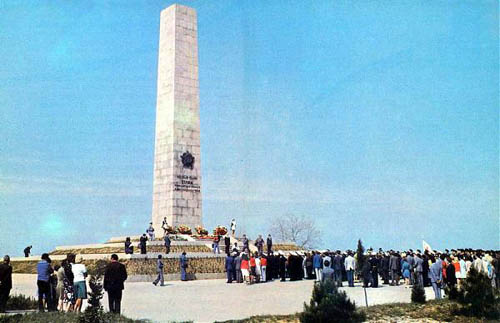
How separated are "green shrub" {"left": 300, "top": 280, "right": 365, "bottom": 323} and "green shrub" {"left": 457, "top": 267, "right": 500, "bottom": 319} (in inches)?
178

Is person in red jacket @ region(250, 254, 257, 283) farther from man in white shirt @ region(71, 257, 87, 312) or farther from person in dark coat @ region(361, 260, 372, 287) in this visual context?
man in white shirt @ region(71, 257, 87, 312)

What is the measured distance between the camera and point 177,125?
3903cm

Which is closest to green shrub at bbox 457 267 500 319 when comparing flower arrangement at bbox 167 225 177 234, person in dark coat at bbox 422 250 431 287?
person in dark coat at bbox 422 250 431 287

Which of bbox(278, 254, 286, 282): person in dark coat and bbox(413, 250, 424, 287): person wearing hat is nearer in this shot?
bbox(413, 250, 424, 287): person wearing hat

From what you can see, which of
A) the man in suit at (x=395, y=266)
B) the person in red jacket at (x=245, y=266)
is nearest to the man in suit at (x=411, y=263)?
the man in suit at (x=395, y=266)

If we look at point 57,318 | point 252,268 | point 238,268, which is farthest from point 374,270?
point 57,318

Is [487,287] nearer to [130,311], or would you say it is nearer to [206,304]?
[206,304]

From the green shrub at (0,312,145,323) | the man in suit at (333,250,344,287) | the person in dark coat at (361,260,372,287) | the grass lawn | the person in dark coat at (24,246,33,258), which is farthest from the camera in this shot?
the person in dark coat at (24,246,33,258)

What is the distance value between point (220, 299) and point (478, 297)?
7.75m

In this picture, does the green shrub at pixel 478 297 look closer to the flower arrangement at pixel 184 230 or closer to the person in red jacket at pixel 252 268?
the person in red jacket at pixel 252 268

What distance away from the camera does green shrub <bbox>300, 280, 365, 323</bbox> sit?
35.5 ft

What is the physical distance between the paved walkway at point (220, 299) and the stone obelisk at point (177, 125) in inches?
623

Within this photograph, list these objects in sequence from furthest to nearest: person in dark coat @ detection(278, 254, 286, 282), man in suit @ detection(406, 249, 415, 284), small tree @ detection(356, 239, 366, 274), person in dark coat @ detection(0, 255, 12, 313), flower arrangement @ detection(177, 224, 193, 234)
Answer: flower arrangement @ detection(177, 224, 193, 234) < person in dark coat @ detection(278, 254, 286, 282) < man in suit @ detection(406, 249, 415, 284) < small tree @ detection(356, 239, 366, 274) < person in dark coat @ detection(0, 255, 12, 313)

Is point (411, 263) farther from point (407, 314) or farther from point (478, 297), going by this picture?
point (407, 314)
